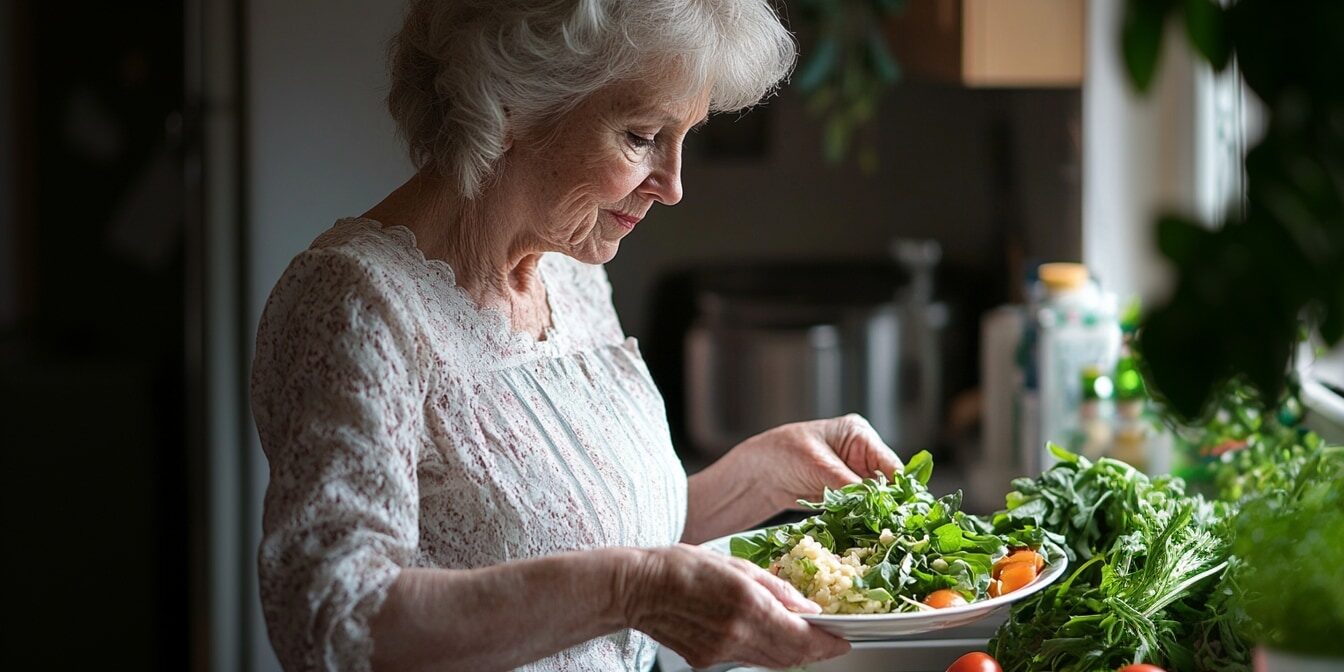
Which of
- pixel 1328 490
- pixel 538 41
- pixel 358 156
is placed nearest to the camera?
pixel 1328 490

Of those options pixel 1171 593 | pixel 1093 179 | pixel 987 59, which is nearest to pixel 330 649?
pixel 1171 593

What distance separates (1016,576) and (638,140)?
523 millimetres

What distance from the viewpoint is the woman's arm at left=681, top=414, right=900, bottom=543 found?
4.54 feet

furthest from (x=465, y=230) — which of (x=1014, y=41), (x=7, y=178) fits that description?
(x=1014, y=41)

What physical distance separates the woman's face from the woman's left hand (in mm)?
340

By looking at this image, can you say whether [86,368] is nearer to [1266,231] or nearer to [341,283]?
[341,283]

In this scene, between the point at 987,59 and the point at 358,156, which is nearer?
the point at 358,156

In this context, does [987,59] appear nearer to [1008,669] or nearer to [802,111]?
[802,111]

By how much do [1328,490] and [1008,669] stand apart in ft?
1.21

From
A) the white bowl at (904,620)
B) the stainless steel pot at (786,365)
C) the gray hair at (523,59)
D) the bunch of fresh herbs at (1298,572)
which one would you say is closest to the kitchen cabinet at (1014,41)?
the stainless steel pot at (786,365)

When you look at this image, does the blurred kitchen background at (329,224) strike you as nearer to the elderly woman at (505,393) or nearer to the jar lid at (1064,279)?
the jar lid at (1064,279)

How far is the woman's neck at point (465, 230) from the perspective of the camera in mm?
1166

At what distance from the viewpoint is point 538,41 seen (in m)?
1.11

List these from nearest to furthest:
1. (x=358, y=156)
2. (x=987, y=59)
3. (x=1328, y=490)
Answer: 1. (x=1328, y=490)
2. (x=358, y=156)
3. (x=987, y=59)
